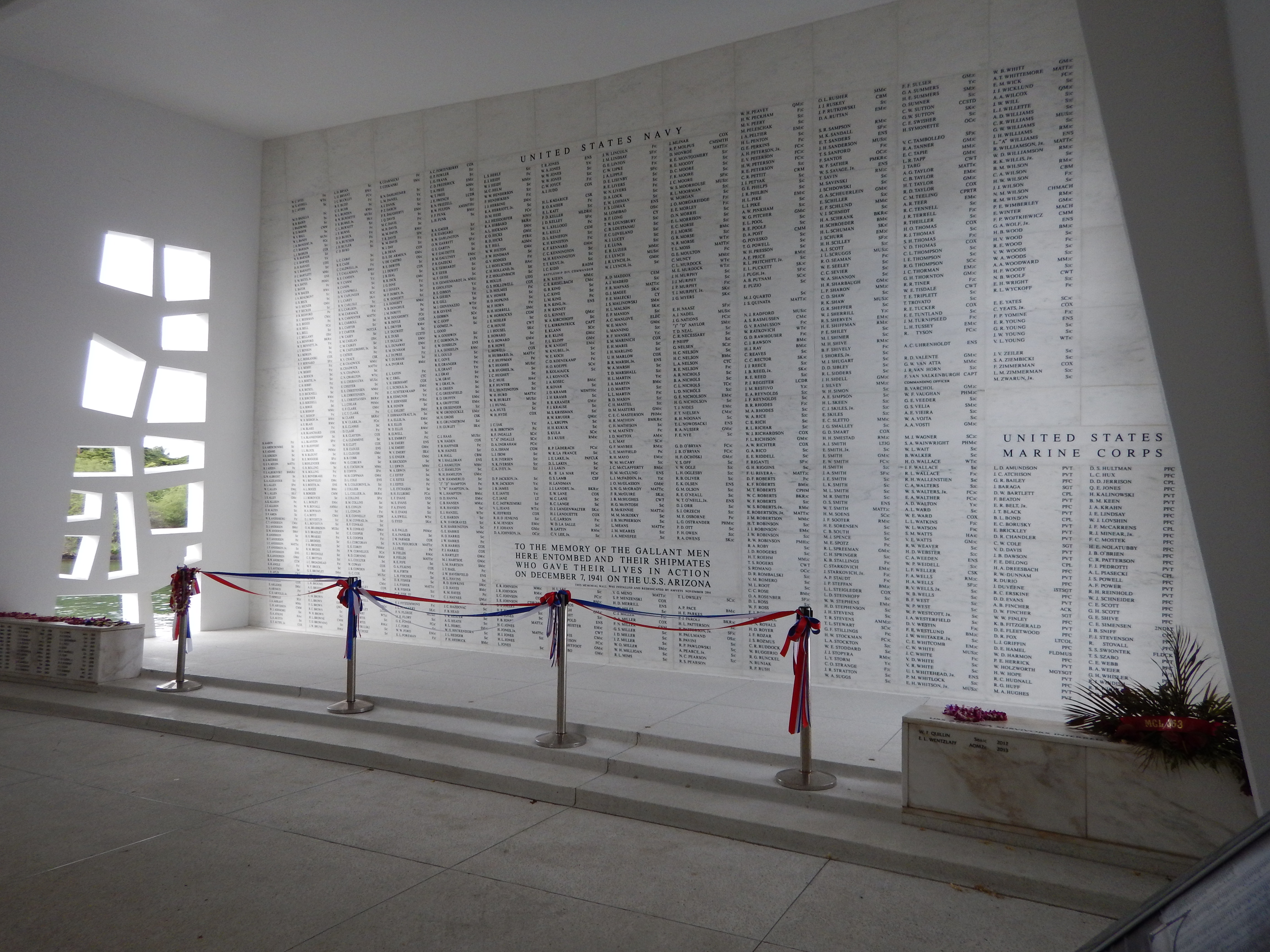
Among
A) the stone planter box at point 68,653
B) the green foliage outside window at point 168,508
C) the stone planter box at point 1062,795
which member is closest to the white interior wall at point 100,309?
the stone planter box at point 68,653

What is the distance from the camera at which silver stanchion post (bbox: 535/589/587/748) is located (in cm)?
560

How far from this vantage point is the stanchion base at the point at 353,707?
6398mm

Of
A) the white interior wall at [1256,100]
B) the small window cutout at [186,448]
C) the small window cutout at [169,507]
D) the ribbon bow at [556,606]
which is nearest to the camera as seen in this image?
the white interior wall at [1256,100]

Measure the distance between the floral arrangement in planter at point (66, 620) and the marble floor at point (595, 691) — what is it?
539 millimetres

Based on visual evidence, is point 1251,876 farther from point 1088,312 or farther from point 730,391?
point 730,391

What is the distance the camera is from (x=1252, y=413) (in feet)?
8.52

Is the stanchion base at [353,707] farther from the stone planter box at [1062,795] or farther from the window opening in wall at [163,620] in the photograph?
the stone planter box at [1062,795]

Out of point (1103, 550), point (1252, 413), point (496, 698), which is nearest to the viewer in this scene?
point (1252, 413)

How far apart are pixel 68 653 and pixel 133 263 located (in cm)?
415

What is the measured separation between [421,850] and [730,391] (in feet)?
14.2

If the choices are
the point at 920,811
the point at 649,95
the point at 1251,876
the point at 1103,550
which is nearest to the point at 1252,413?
the point at 1251,876

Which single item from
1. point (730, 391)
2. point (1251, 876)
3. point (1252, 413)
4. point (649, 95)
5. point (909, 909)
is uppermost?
point (649, 95)

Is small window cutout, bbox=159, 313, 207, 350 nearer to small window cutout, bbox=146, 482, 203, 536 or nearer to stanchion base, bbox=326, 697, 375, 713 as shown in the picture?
stanchion base, bbox=326, 697, 375, 713

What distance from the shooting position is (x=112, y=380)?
919 cm
